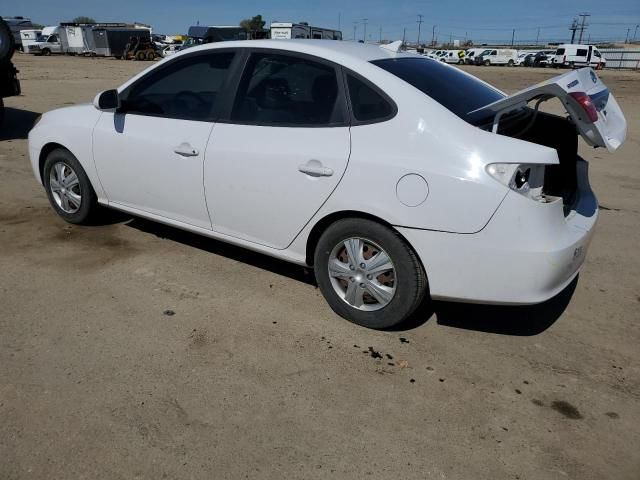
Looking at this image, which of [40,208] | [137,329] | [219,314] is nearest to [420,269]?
[219,314]

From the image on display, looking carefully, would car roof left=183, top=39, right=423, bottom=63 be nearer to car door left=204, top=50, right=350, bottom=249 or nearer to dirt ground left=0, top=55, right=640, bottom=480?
car door left=204, top=50, right=350, bottom=249

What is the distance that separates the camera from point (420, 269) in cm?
310

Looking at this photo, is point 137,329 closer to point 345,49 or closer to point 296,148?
point 296,148

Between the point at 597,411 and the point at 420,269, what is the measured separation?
1.15 meters

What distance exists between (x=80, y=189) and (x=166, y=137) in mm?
1341

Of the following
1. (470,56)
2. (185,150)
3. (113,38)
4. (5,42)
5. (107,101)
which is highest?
(5,42)

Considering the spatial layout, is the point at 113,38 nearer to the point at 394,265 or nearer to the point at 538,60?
the point at 538,60

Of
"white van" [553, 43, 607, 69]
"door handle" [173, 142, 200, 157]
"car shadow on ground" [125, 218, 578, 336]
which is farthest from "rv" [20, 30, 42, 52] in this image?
"car shadow on ground" [125, 218, 578, 336]

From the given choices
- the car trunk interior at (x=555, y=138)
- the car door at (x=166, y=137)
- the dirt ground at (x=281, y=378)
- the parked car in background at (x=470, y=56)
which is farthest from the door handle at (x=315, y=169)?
the parked car in background at (x=470, y=56)

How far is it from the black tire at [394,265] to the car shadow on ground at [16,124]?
314 inches

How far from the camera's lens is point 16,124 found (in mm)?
10438

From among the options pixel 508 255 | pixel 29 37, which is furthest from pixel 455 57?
pixel 508 255

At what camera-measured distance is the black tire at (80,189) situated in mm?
4648

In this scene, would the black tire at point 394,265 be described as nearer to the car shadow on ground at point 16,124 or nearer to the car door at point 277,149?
the car door at point 277,149
